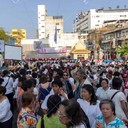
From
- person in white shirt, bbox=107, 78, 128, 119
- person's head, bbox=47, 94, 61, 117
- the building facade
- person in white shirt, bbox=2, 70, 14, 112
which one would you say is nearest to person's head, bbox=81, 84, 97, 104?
person in white shirt, bbox=107, 78, 128, 119

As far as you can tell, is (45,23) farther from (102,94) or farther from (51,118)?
(51,118)

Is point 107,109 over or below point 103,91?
over

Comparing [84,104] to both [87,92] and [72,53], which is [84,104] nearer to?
[87,92]

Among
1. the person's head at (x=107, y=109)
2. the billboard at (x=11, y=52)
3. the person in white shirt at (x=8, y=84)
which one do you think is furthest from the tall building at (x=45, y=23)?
the person's head at (x=107, y=109)

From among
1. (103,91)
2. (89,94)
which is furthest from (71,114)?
(103,91)

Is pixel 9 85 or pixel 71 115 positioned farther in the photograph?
pixel 9 85

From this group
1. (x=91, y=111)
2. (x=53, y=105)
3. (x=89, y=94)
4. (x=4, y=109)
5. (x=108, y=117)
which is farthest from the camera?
(x=4, y=109)

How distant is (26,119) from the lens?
16.7 ft

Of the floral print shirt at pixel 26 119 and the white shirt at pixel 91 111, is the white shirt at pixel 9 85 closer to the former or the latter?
the white shirt at pixel 91 111

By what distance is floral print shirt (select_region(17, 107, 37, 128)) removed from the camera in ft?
16.6

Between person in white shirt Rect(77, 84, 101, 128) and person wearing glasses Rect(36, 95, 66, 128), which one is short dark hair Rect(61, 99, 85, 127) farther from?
person in white shirt Rect(77, 84, 101, 128)

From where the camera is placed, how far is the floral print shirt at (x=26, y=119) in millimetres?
5051

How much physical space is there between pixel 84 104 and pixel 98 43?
334 ft

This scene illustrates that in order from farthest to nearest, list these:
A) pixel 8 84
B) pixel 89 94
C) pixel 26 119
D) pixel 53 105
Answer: pixel 8 84 < pixel 89 94 < pixel 26 119 < pixel 53 105
